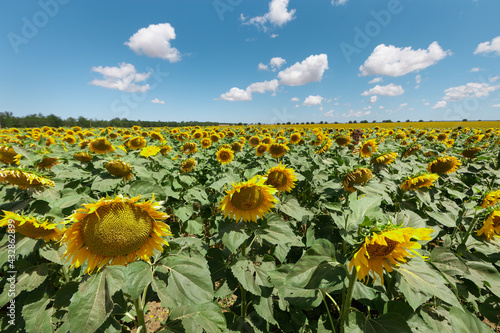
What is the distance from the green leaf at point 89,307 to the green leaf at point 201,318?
641 millimetres

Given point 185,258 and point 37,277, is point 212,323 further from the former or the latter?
point 37,277

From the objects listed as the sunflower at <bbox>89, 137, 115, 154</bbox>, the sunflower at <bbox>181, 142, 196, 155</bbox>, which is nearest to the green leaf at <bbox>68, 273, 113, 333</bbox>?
the sunflower at <bbox>89, 137, 115, 154</bbox>

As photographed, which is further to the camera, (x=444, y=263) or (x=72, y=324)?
(x=444, y=263)

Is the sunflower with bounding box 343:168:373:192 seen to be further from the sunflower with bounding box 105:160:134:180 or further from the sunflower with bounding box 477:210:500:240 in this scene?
the sunflower with bounding box 105:160:134:180

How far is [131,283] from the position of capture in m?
1.15

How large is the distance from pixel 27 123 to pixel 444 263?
37703 mm

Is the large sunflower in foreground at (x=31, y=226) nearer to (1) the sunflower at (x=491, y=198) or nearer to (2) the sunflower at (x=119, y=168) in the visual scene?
(2) the sunflower at (x=119, y=168)

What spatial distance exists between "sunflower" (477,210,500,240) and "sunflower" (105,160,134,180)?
13.3ft

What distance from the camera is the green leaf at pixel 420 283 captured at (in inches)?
47.1

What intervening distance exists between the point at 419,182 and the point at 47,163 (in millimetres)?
5738

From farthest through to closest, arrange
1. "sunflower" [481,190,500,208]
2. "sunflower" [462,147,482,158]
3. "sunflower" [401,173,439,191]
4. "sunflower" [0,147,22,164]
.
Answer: "sunflower" [462,147,482,158] → "sunflower" [0,147,22,164] → "sunflower" [401,173,439,191] → "sunflower" [481,190,500,208]

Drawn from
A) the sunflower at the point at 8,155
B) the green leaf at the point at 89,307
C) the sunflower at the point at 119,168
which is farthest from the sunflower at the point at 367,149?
the sunflower at the point at 8,155

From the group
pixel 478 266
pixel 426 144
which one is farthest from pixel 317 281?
pixel 426 144

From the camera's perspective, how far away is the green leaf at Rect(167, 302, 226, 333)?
1.58 m
